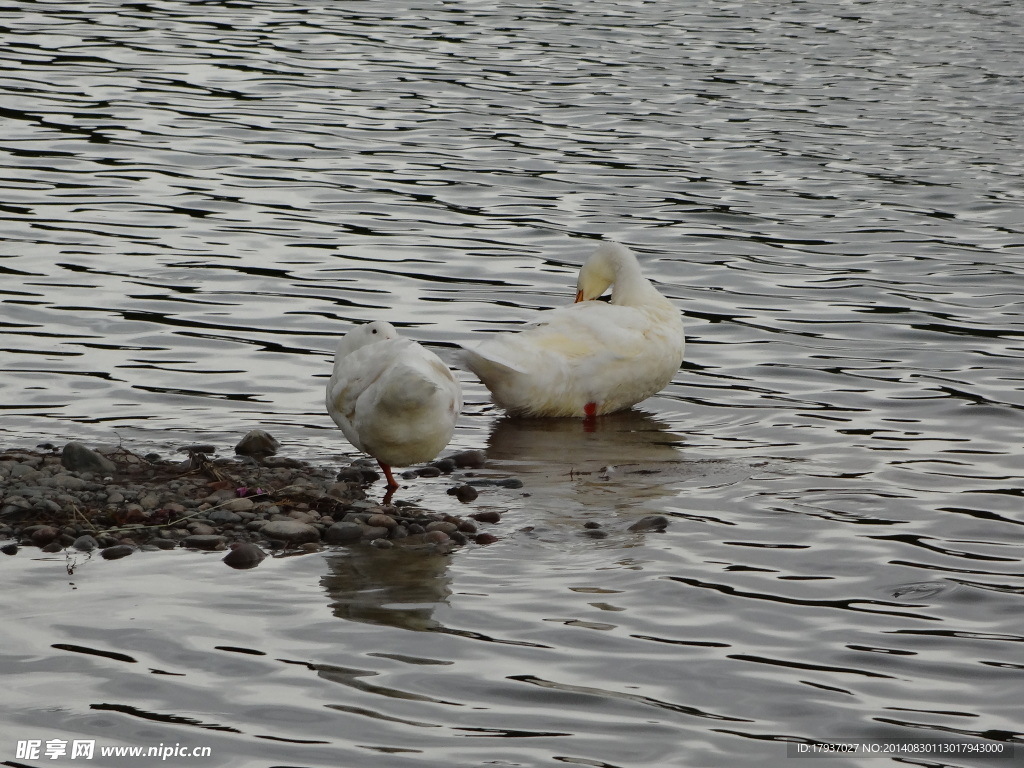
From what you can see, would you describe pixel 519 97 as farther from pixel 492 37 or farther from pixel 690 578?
pixel 690 578

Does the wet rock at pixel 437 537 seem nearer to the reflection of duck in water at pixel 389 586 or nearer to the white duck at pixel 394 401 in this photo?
the reflection of duck in water at pixel 389 586

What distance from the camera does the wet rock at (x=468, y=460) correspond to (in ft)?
30.2

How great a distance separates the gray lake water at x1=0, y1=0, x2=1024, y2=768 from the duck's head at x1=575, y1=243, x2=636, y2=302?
2.52 feet

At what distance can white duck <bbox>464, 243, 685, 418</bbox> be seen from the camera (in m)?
10.1

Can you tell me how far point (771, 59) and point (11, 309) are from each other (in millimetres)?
16112

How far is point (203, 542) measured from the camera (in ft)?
23.9

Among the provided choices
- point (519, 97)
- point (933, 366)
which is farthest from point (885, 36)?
point (933, 366)

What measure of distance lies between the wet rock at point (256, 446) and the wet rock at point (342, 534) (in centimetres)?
159

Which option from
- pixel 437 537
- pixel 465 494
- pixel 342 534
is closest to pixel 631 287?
pixel 465 494

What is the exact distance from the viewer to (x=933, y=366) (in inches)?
442

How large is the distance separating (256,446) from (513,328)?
11.7ft

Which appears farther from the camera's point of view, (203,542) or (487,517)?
(487,517)

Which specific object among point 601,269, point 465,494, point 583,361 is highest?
point 601,269

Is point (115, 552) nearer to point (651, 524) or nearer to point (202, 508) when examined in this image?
point (202, 508)
